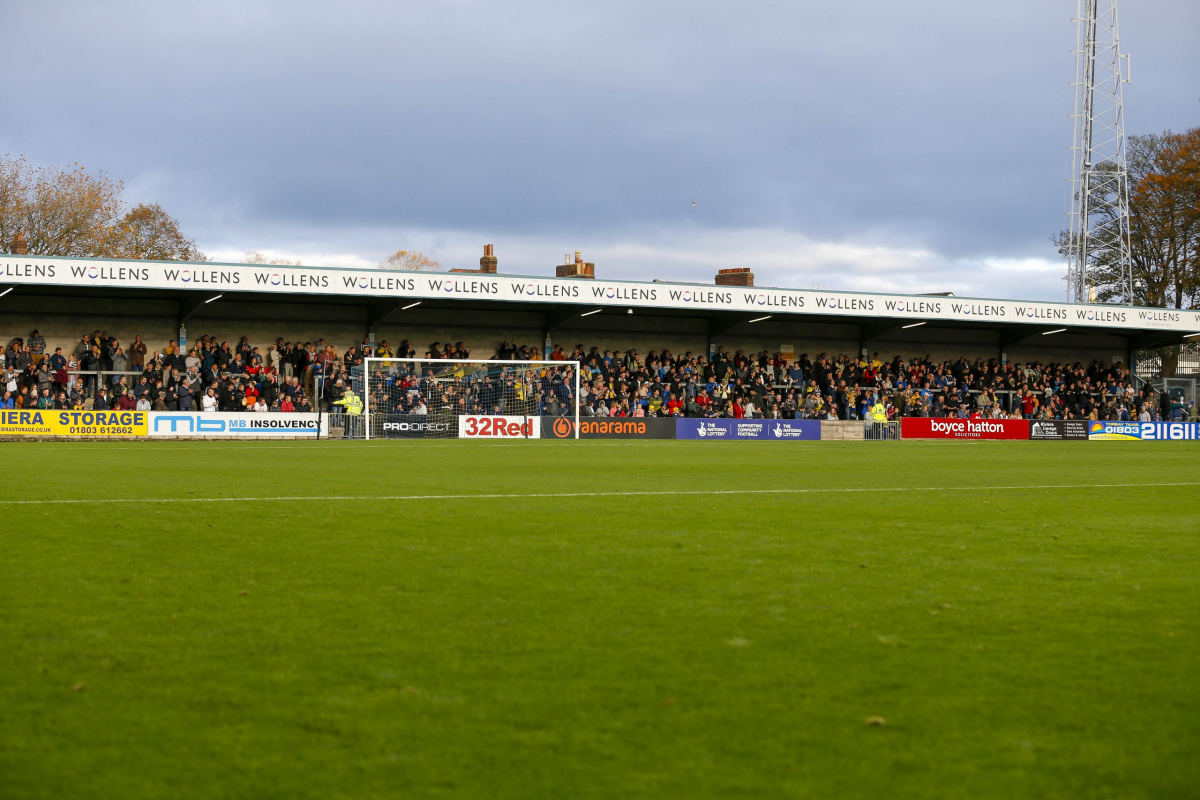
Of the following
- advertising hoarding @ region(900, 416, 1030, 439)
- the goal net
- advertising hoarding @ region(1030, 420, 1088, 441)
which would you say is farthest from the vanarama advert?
advertising hoarding @ region(1030, 420, 1088, 441)

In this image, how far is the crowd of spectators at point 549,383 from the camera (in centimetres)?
3306

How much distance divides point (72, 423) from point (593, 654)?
96.2ft

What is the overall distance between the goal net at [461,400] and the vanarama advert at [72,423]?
6.30m

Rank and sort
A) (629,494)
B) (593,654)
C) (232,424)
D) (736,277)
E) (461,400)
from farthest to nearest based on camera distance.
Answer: (736,277) → (461,400) → (232,424) → (629,494) → (593,654)

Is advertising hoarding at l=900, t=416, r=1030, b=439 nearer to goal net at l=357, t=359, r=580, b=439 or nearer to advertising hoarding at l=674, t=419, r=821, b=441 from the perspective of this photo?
advertising hoarding at l=674, t=419, r=821, b=441

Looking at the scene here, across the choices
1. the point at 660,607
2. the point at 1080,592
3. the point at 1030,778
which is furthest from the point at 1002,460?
the point at 1030,778

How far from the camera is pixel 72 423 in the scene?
3003 centimetres

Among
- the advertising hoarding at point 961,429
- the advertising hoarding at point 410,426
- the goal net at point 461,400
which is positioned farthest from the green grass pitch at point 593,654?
the advertising hoarding at point 961,429

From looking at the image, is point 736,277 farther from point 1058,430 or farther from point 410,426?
point 410,426

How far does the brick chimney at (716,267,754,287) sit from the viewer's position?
162 feet

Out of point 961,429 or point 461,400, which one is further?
point 961,429

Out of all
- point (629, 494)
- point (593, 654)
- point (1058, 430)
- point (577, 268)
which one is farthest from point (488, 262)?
point (593, 654)

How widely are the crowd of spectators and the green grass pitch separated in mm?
24203

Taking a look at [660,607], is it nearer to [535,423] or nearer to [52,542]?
[52,542]
